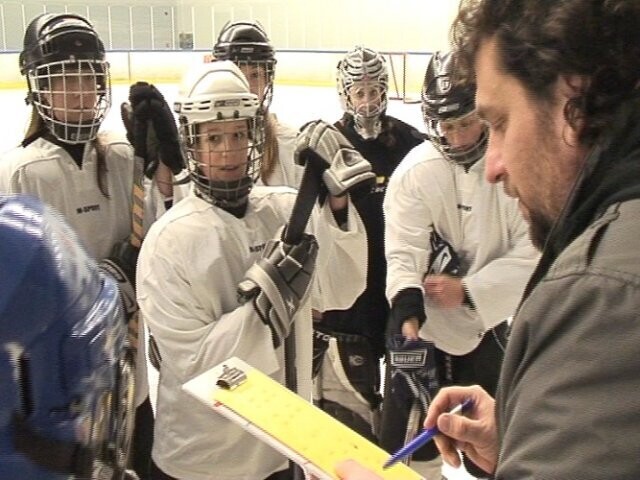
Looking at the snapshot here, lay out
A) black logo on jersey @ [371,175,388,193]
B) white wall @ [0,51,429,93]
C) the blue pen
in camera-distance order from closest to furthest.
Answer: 1. the blue pen
2. black logo on jersey @ [371,175,388,193]
3. white wall @ [0,51,429,93]

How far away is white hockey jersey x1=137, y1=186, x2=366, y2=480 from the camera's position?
146 centimetres

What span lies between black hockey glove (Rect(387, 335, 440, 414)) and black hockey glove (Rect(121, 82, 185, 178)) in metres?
0.79

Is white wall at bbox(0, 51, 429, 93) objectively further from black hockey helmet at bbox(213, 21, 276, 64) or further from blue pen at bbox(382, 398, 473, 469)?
blue pen at bbox(382, 398, 473, 469)

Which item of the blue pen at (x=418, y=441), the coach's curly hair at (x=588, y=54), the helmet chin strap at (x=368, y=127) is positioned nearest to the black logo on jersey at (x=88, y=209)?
the helmet chin strap at (x=368, y=127)

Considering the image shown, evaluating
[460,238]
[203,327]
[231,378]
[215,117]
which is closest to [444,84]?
[460,238]

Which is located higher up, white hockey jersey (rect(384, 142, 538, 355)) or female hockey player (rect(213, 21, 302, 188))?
female hockey player (rect(213, 21, 302, 188))

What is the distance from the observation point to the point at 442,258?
1.95 m

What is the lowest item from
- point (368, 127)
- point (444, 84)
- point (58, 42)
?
point (368, 127)

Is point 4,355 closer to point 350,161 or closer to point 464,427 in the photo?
point 464,427

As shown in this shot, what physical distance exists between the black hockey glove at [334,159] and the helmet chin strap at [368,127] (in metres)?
0.90

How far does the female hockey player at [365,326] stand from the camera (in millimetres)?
2320

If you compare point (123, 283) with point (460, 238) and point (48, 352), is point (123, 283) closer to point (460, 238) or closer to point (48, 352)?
point (460, 238)

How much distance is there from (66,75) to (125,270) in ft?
1.65

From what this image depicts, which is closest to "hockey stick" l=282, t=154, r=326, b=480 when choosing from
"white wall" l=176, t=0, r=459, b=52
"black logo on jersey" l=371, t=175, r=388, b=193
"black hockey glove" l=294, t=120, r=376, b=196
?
"black hockey glove" l=294, t=120, r=376, b=196
